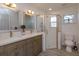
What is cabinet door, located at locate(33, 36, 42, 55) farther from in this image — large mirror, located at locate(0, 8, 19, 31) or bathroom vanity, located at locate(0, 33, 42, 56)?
large mirror, located at locate(0, 8, 19, 31)

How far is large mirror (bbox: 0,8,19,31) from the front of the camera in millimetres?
1879

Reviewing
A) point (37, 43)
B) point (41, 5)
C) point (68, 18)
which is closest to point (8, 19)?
point (41, 5)

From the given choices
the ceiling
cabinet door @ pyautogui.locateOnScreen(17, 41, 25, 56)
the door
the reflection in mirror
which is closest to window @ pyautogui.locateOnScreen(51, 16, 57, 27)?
the door

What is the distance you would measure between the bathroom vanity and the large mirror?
220 mm

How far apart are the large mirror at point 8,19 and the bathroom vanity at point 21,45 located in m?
0.22

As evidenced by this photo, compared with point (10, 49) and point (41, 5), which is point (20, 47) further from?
point (41, 5)

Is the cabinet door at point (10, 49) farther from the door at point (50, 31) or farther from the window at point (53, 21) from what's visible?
the window at point (53, 21)

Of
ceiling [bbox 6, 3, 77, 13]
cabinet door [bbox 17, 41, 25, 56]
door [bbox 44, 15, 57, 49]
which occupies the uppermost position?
ceiling [bbox 6, 3, 77, 13]

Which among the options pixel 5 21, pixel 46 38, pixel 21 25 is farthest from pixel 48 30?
pixel 5 21

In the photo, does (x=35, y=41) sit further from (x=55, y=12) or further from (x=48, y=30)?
(x=55, y=12)

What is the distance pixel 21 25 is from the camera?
209 cm

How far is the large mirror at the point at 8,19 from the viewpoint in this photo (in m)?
1.88

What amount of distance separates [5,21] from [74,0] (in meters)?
1.16

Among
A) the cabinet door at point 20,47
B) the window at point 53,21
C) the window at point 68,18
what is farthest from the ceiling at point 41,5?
the cabinet door at point 20,47
